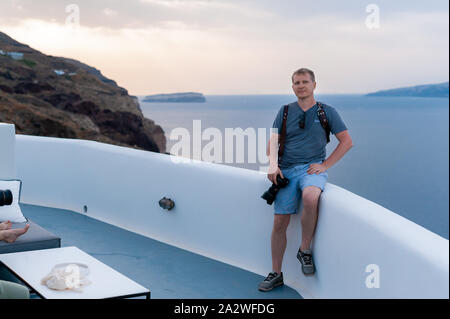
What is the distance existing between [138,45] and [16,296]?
39901 mm

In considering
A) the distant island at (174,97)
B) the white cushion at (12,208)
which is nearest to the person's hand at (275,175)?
the white cushion at (12,208)

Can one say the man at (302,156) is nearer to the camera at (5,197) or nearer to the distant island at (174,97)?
the camera at (5,197)

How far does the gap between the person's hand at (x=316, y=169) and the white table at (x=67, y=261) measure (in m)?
1.30

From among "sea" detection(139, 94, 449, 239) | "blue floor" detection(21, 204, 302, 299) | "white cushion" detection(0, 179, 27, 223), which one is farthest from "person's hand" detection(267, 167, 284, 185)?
"sea" detection(139, 94, 449, 239)

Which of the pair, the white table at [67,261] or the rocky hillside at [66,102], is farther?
the rocky hillside at [66,102]

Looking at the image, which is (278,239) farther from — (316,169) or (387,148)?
(387,148)

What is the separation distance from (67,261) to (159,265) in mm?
1197

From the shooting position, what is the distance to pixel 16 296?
2652mm

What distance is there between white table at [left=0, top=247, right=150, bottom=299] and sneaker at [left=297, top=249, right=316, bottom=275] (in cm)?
105

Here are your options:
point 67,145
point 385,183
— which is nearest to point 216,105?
point 385,183

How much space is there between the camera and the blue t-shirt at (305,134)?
351 centimetres

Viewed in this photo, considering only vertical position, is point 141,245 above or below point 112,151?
below
